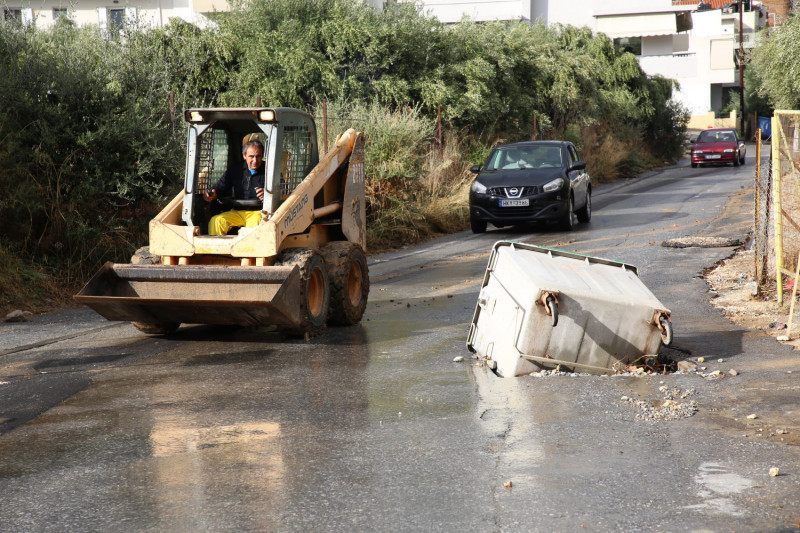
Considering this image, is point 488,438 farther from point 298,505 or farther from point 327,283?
point 327,283

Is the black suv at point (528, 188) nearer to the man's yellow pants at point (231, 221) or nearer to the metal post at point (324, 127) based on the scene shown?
the metal post at point (324, 127)

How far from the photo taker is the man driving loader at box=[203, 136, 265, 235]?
952 centimetres

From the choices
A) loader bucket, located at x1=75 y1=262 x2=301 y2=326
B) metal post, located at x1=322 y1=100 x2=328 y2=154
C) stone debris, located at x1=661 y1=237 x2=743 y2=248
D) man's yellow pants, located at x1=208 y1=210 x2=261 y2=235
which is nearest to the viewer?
loader bucket, located at x1=75 y1=262 x2=301 y2=326

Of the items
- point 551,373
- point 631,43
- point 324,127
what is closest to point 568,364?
point 551,373

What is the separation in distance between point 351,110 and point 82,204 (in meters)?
8.20

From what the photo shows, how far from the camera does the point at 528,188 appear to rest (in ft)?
60.8

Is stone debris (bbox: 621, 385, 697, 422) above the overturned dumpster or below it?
below

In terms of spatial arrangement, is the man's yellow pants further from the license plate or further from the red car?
the red car

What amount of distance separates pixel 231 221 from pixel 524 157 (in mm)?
11340

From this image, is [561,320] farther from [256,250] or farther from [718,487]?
[256,250]

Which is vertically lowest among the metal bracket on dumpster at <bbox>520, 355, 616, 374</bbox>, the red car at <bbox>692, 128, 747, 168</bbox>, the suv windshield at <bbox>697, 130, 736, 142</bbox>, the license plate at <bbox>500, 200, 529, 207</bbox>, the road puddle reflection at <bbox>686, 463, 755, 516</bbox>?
the road puddle reflection at <bbox>686, 463, 755, 516</bbox>

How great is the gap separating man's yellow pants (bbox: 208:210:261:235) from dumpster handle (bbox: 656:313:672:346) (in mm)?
4085

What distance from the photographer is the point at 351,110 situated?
2030cm

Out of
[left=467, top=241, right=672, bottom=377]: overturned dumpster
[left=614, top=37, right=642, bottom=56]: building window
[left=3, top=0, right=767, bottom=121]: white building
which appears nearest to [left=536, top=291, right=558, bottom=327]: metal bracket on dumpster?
[left=467, top=241, right=672, bottom=377]: overturned dumpster
